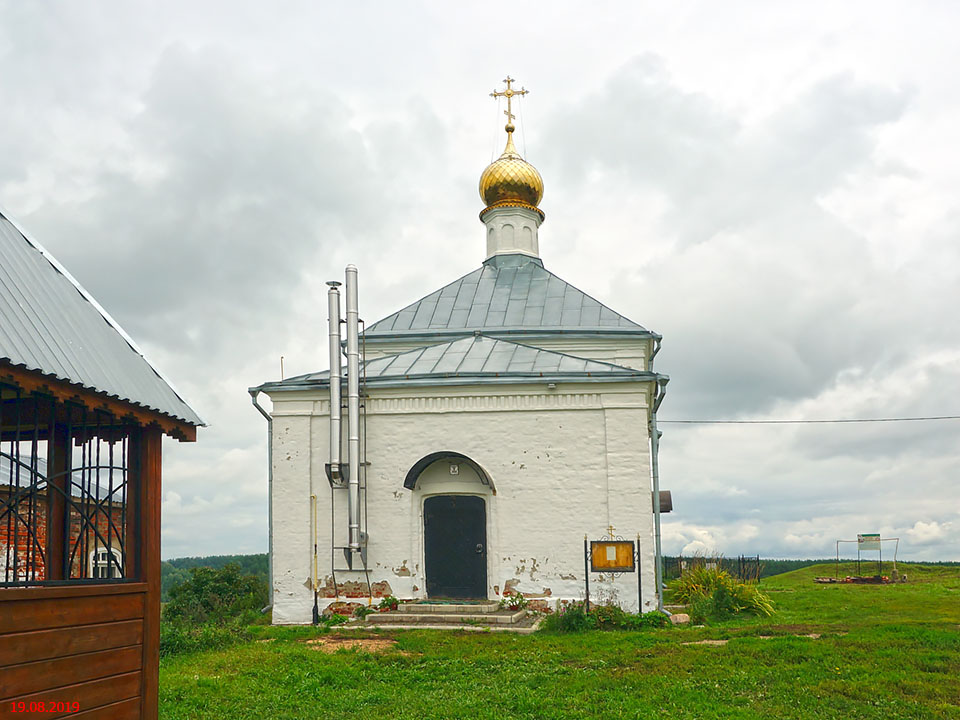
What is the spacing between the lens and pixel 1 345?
534cm

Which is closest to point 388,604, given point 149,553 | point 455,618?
point 455,618

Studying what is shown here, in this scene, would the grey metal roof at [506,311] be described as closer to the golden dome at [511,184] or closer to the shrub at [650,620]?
the golden dome at [511,184]

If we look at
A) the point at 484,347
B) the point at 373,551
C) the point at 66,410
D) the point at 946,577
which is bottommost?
the point at 946,577

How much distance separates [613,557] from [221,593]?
26.2ft

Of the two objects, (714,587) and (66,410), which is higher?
(66,410)

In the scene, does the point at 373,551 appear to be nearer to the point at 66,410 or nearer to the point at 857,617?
the point at 857,617

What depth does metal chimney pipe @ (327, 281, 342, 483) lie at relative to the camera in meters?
15.4

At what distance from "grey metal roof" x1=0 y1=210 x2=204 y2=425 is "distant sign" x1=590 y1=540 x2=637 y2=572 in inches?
356

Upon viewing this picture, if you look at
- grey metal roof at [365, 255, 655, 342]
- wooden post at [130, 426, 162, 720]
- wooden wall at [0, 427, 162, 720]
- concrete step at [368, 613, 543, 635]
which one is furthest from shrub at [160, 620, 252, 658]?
grey metal roof at [365, 255, 655, 342]

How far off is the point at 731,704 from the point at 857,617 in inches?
345

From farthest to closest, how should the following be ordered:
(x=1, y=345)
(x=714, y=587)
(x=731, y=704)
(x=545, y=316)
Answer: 1. (x=545, y=316)
2. (x=714, y=587)
3. (x=731, y=704)
4. (x=1, y=345)

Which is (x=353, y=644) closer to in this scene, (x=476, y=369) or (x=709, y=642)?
(x=709, y=642)

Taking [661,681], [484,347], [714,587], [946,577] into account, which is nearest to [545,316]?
[484,347]

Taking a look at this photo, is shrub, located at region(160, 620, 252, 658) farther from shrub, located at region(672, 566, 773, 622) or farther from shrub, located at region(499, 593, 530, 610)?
shrub, located at region(672, 566, 773, 622)
